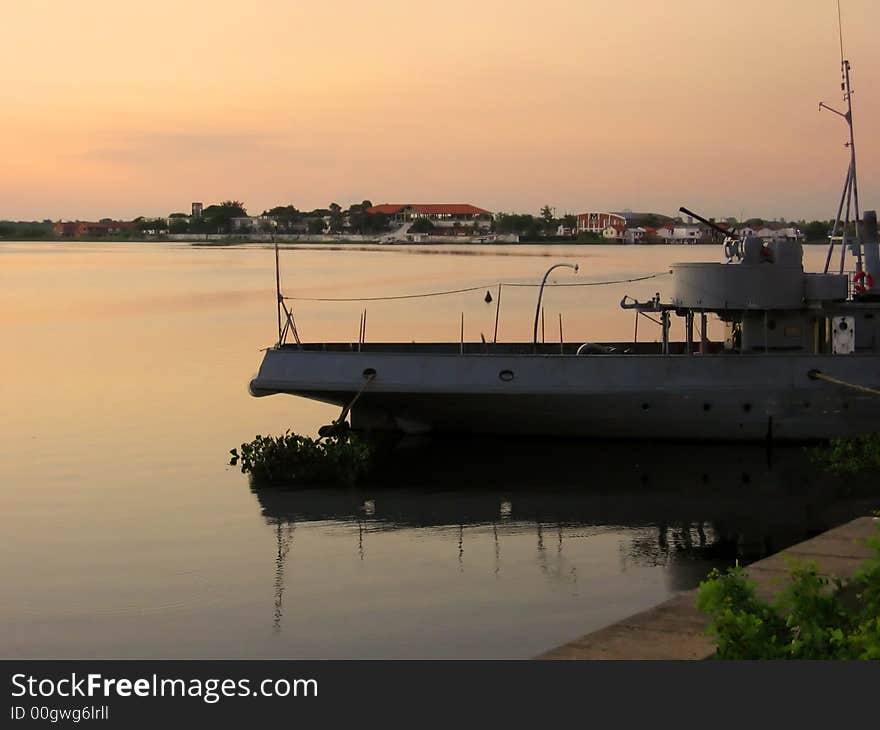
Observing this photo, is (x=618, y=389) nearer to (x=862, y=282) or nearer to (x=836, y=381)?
(x=836, y=381)

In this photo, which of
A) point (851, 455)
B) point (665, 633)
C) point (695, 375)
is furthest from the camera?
point (695, 375)

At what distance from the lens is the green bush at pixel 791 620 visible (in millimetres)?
9539

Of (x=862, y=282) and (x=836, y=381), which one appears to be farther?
(x=862, y=282)

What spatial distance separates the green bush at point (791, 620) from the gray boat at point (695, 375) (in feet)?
65.1

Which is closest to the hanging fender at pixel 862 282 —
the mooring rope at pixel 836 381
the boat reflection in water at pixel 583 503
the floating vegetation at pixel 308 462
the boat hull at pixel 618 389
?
the boat hull at pixel 618 389

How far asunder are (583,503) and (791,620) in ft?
52.5

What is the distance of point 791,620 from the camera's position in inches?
390

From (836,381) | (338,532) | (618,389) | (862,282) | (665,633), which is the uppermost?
(862,282)

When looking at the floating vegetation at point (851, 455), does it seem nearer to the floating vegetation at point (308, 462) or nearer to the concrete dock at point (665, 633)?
the floating vegetation at point (308, 462)

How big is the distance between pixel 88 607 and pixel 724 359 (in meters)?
16.9

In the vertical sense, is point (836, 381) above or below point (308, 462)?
above

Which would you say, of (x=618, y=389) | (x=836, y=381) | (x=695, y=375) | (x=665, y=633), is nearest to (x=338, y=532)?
(x=618, y=389)
